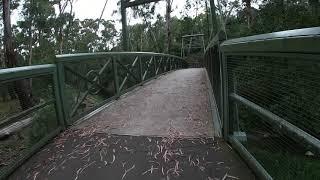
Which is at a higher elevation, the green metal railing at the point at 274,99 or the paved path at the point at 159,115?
the green metal railing at the point at 274,99

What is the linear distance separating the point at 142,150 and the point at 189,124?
1019 mm

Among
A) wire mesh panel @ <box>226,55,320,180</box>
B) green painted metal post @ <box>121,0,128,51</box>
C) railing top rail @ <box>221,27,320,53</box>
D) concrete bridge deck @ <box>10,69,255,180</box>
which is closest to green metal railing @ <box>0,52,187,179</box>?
concrete bridge deck @ <box>10,69,255,180</box>

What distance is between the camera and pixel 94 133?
484cm

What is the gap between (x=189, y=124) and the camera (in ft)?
16.2

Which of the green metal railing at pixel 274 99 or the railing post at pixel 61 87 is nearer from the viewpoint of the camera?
the green metal railing at pixel 274 99

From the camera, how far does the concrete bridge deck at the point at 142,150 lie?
3.58 metres

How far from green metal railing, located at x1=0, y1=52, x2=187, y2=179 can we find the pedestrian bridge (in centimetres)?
2

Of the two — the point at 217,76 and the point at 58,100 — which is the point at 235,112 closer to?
the point at 217,76

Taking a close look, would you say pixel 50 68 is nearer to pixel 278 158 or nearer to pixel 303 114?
pixel 278 158

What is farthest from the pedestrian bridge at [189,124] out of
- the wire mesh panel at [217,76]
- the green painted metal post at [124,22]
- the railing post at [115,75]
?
the green painted metal post at [124,22]

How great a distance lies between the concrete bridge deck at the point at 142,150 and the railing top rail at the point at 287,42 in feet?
3.79

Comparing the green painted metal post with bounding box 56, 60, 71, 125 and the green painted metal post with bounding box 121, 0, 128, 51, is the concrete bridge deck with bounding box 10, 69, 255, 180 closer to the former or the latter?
the green painted metal post with bounding box 56, 60, 71, 125

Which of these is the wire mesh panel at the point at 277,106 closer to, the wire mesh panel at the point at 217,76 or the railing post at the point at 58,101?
the wire mesh panel at the point at 217,76

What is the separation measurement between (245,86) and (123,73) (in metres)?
4.93
